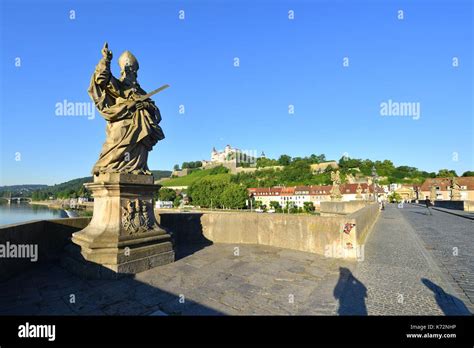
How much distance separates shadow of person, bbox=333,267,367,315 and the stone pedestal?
331 centimetres

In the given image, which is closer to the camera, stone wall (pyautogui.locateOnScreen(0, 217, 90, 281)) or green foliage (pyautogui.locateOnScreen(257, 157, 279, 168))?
stone wall (pyautogui.locateOnScreen(0, 217, 90, 281))

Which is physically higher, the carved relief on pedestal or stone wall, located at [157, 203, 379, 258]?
the carved relief on pedestal

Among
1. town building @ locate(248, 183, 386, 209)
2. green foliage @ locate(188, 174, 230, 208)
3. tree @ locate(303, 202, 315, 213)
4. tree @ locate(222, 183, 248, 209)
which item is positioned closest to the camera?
tree @ locate(303, 202, 315, 213)

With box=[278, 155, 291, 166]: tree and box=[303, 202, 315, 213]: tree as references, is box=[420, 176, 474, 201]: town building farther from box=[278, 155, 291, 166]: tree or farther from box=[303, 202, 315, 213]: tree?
box=[278, 155, 291, 166]: tree

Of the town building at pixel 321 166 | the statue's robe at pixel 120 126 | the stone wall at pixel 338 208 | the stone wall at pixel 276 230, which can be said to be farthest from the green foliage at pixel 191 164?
the statue's robe at pixel 120 126

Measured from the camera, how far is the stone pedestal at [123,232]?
471 centimetres

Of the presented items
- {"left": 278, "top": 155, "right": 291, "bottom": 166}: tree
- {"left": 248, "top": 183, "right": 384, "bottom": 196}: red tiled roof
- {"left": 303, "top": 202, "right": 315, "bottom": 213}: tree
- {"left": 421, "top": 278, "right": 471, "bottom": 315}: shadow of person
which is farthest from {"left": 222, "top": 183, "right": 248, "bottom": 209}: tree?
{"left": 421, "top": 278, "right": 471, "bottom": 315}: shadow of person

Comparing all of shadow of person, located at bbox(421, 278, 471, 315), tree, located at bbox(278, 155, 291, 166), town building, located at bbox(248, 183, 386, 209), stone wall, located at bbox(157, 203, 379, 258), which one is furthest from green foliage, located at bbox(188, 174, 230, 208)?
shadow of person, located at bbox(421, 278, 471, 315)

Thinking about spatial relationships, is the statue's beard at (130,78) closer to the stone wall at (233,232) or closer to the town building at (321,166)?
the stone wall at (233,232)

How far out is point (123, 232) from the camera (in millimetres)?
5062

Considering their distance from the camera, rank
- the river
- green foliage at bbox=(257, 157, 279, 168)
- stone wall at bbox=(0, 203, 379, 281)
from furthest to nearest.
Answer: green foliage at bbox=(257, 157, 279, 168)
the river
stone wall at bbox=(0, 203, 379, 281)

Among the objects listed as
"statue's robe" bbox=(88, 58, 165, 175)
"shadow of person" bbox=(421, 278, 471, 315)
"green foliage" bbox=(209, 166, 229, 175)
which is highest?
"green foliage" bbox=(209, 166, 229, 175)

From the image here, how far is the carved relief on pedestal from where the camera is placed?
517 cm
